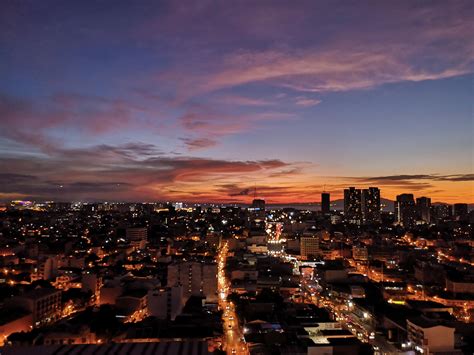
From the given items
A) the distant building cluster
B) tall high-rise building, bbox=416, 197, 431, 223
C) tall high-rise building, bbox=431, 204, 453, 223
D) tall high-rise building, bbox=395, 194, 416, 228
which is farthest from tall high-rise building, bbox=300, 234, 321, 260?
tall high-rise building, bbox=431, 204, 453, 223

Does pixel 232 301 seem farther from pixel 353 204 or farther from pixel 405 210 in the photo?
pixel 353 204

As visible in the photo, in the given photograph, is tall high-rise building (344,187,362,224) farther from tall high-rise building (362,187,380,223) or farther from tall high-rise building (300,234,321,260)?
tall high-rise building (300,234,321,260)

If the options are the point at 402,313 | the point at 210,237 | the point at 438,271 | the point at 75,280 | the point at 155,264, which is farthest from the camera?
the point at 210,237

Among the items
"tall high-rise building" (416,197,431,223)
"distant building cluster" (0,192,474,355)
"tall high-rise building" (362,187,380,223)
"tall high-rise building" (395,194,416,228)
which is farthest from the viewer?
"tall high-rise building" (362,187,380,223)

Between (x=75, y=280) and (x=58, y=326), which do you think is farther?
(x=75, y=280)

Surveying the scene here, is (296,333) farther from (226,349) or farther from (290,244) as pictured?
(290,244)

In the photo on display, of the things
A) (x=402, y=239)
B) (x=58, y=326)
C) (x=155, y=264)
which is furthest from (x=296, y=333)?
(x=402, y=239)
